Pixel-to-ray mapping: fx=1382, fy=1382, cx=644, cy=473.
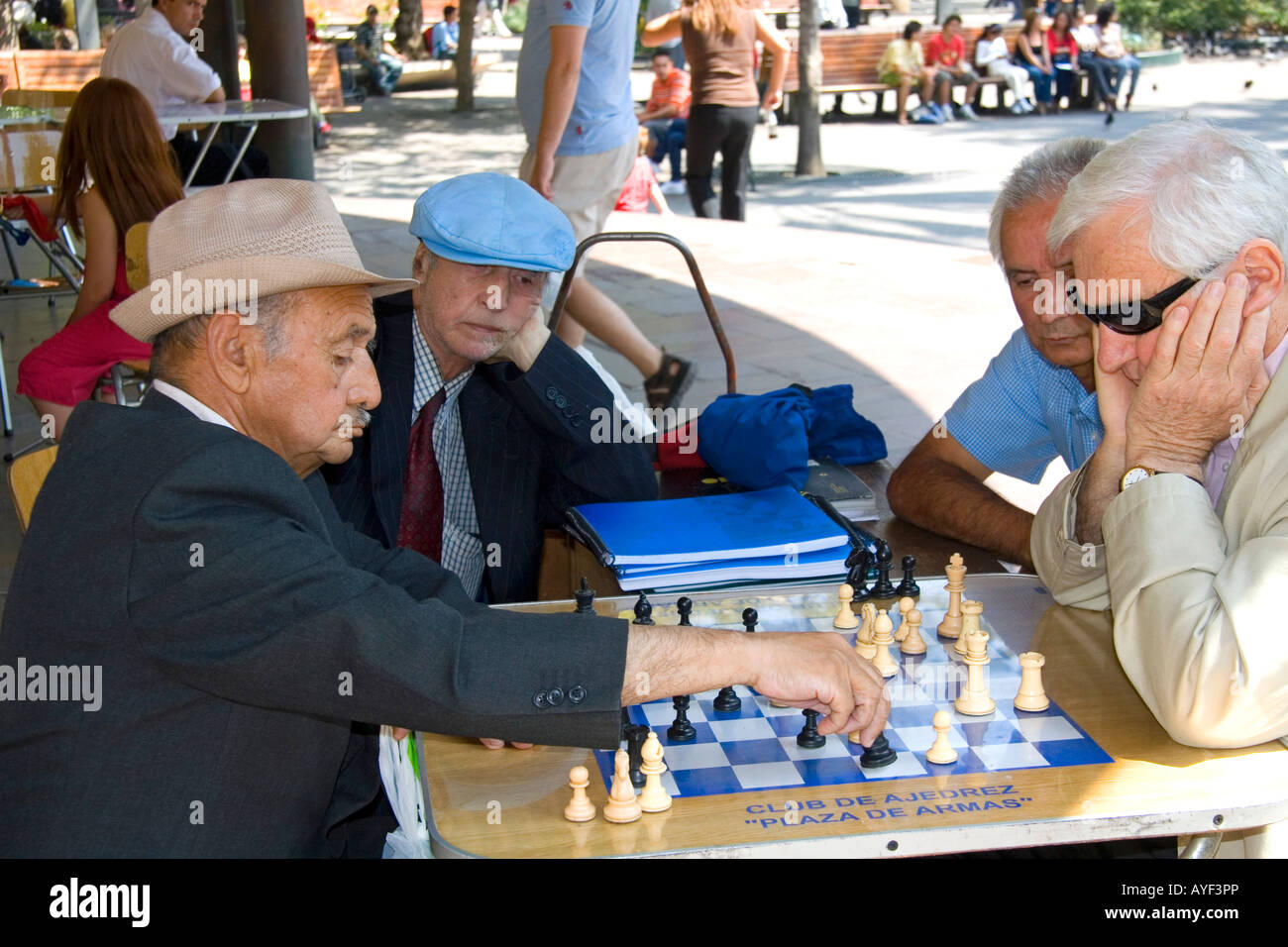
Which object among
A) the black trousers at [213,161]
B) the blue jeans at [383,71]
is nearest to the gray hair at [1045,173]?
the black trousers at [213,161]

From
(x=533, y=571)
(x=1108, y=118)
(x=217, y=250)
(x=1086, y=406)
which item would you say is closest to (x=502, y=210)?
(x=533, y=571)

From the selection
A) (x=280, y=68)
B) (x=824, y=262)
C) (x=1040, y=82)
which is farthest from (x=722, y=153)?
(x=1040, y=82)

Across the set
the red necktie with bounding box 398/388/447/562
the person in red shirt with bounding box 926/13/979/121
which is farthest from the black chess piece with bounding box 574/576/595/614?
the person in red shirt with bounding box 926/13/979/121

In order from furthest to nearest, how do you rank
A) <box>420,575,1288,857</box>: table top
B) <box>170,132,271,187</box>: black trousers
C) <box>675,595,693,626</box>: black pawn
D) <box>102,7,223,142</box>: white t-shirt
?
<box>170,132,271,187</box>: black trousers < <box>102,7,223,142</box>: white t-shirt < <box>675,595,693,626</box>: black pawn < <box>420,575,1288,857</box>: table top

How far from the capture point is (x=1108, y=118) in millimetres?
16891

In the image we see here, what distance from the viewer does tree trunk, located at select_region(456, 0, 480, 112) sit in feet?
62.3

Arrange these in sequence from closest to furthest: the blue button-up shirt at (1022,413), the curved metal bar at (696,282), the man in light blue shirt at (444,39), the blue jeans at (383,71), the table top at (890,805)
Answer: the table top at (890,805), the blue button-up shirt at (1022,413), the curved metal bar at (696,282), the blue jeans at (383,71), the man in light blue shirt at (444,39)

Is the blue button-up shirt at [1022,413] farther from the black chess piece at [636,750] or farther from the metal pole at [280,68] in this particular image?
the metal pole at [280,68]

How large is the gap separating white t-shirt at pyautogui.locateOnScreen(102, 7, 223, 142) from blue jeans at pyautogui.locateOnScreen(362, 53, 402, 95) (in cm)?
1494

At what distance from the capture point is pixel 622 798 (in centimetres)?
161

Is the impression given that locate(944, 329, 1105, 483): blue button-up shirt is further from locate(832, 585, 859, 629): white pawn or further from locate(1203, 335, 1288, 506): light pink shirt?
locate(832, 585, 859, 629): white pawn

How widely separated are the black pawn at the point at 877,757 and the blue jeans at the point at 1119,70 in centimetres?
1830

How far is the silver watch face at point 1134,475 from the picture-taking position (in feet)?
6.71

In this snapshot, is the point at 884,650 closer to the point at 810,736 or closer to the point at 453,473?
the point at 810,736
